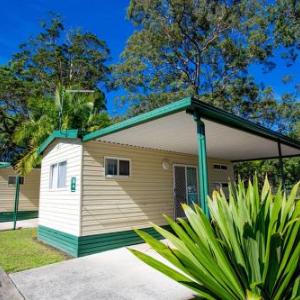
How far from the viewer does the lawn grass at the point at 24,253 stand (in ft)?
18.7

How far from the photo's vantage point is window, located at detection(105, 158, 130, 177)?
7.27 meters

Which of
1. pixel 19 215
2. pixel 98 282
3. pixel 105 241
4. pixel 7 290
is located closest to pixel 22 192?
pixel 19 215

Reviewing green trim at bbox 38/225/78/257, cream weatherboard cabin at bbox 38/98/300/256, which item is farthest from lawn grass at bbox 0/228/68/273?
cream weatherboard cabin at bbox 38/98/300/256

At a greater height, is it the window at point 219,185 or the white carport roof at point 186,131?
the white carport roof at point 186,131

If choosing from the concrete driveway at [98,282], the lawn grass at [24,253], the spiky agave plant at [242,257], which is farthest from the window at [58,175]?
the spiky agave plant at [242,257]

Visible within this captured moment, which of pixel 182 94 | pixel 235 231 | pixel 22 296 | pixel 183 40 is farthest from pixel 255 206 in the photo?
pixel 183 40

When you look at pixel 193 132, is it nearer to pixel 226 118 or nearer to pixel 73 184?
→ pixel 226 118

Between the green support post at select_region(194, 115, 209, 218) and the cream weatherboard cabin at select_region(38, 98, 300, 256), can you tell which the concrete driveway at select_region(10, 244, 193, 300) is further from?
the green support post at select_region(194, 115, 209, 218)

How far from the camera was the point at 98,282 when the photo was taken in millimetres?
4602

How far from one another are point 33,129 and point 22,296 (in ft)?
30.6

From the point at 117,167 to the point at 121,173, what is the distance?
21cm

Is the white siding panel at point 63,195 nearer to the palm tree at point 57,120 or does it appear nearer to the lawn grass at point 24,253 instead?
the lawn grass at point 24,253

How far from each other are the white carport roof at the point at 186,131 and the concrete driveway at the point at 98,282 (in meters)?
2.81

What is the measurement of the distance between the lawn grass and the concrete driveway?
49 centimetres
